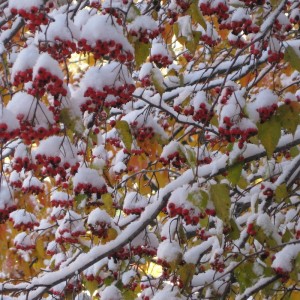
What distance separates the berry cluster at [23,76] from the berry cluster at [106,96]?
0.29 m

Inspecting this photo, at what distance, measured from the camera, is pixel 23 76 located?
1803mm

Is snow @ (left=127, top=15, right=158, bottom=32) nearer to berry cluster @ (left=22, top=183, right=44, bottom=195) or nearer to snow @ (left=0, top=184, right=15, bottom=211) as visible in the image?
snow @ (left=0, top=184, right=15, bottom=211)

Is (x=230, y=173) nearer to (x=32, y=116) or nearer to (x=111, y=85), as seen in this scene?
(x=111, y=85)

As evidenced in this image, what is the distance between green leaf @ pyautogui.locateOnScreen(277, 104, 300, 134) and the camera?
2.09 meters

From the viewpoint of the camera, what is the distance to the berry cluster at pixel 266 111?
208cm

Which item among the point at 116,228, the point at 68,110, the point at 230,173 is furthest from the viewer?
the point at 116,228

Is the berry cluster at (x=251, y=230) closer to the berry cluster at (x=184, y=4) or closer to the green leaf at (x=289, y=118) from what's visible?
the green leaf at (x=289, y=118)

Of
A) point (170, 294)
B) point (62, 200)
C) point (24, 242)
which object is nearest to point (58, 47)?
point (170, 294)

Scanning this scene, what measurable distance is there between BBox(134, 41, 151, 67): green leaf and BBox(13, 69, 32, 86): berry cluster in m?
0.58

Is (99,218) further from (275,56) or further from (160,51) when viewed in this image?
(275,56)

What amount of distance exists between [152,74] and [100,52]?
0.61 m

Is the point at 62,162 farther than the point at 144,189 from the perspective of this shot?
No

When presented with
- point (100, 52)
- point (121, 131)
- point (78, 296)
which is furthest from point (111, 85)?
point (78, 296)

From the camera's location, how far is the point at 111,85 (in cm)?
208
